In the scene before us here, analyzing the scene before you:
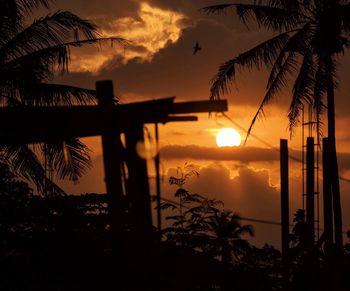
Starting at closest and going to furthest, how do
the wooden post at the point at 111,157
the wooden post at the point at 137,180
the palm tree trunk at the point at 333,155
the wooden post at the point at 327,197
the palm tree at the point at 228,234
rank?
the wooden post at the point at 111,157 < the wooden post at the point at 137,180 < the palm tree at the point at 228,234 < the wooden post at the point at 327,197 < the palm tree trunk at the point at 333,155

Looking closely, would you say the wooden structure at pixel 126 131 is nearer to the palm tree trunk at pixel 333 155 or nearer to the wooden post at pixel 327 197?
the wooden post at pixel 327 197

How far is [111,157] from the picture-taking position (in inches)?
329

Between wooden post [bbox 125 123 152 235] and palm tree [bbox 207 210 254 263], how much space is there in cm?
464

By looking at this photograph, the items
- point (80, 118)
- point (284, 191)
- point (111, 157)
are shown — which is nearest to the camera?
point (111, 157)

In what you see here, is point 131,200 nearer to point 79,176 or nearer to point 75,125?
point 75,125

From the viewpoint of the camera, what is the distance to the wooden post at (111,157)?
329 inches

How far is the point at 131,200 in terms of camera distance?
28.1 feet

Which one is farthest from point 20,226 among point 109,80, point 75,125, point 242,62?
point 242,62

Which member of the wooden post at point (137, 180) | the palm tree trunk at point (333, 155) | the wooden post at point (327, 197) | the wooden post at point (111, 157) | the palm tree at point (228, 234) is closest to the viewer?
Answer: the wooden post at point (111, 157)

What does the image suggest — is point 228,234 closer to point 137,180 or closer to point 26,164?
point 26,164

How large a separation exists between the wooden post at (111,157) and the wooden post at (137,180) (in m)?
0.15

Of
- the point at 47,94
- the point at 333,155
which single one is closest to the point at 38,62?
the point at 47,94

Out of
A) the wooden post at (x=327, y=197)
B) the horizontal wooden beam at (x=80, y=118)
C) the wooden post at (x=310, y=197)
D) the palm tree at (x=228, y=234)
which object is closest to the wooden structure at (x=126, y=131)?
the horizontal wooden beam at (x=80, y=118)

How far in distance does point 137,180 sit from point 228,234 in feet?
56.8
